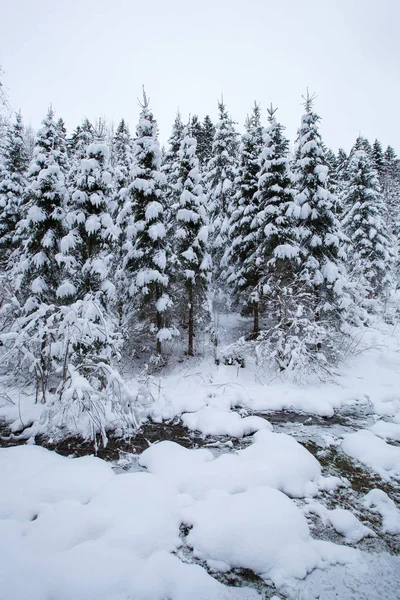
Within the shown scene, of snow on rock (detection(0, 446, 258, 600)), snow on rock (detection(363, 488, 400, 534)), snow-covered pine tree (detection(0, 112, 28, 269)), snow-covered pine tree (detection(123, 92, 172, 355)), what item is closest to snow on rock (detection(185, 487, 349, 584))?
snow on rock (detection(0, 446, 258, 600))

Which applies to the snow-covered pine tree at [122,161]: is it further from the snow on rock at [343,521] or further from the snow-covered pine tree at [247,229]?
Answer: the snow on rock at [343,521]

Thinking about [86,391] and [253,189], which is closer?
[86,391]

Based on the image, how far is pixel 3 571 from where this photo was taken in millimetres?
3143

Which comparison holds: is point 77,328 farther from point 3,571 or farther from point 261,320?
point 261,320

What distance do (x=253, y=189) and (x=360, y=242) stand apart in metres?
9.98

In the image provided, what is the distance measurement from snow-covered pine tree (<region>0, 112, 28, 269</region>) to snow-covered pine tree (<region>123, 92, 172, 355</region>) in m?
7.72

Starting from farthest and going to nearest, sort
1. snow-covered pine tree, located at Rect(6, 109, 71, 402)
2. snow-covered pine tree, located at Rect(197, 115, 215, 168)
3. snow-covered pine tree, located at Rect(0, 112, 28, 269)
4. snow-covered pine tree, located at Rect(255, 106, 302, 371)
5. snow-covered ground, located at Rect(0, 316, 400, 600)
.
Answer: snow-covered pine tree, located at Rect(197, 115, 215, 168) < snow-covered pine tree, located at Rect(0, 112, 28, 269) < snow-covered pine tree, located at Rect(255, 106, 302, 371) < snow-covered pine tree, located at Rect(6, 109, 71, 402) < snow-covered ground, located at Rect(0, 316, 400, 600)

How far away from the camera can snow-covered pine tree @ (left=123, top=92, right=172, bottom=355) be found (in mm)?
14266

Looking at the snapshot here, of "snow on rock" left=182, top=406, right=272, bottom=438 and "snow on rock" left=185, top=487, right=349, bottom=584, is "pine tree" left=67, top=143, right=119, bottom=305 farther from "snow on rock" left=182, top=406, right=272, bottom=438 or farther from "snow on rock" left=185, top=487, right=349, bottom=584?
"snow on rock" left=185, top=487, right=349, bottom=584

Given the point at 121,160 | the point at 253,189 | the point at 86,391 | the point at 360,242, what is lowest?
the point at 86,391

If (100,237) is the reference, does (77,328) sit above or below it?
below

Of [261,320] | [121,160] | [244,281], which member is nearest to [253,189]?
[244,281]

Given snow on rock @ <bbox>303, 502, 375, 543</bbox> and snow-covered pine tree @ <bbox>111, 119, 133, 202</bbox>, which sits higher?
snow-covered pine tree @ <bbox>111, 119, 133, 202</bbox>

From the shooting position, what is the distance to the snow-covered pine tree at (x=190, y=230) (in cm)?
1522
